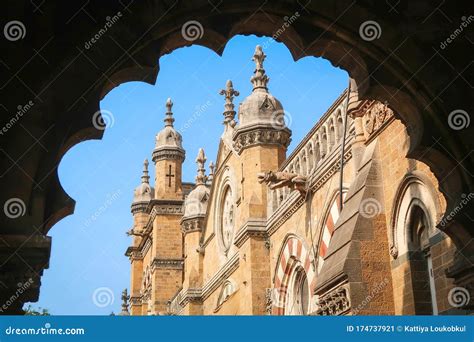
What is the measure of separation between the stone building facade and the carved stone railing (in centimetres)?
3

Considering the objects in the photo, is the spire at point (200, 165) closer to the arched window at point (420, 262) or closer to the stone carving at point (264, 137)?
the stone carving at point (264, 137)

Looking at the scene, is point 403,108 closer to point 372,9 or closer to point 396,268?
point 372,9

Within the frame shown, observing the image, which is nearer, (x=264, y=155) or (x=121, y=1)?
(x=121, y=1)

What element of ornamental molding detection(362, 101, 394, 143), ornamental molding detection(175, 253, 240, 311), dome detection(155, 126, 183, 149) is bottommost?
ornamental molding detection(362, 101, 394, 143)

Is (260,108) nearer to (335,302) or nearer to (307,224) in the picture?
(307,224)

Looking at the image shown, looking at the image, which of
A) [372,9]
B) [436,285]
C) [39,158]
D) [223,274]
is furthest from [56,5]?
[223,274]

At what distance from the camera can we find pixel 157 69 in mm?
7254

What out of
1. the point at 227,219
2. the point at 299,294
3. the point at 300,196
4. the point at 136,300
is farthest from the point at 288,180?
the point at 136,300

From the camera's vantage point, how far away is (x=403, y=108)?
7996 mm

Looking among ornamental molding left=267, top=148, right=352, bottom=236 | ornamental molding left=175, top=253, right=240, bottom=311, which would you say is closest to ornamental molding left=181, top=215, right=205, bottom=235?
ornamental molding left=175, top=253, right=240, bottom=311

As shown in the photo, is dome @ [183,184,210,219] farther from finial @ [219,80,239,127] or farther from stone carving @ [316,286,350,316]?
stone carving @ [316,286,350,316]

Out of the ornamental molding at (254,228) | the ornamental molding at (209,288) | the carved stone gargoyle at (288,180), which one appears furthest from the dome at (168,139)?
the carved stone gargoyle at (288,180)

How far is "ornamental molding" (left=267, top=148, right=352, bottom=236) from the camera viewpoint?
1611 cm

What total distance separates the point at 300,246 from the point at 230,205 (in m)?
8.37
